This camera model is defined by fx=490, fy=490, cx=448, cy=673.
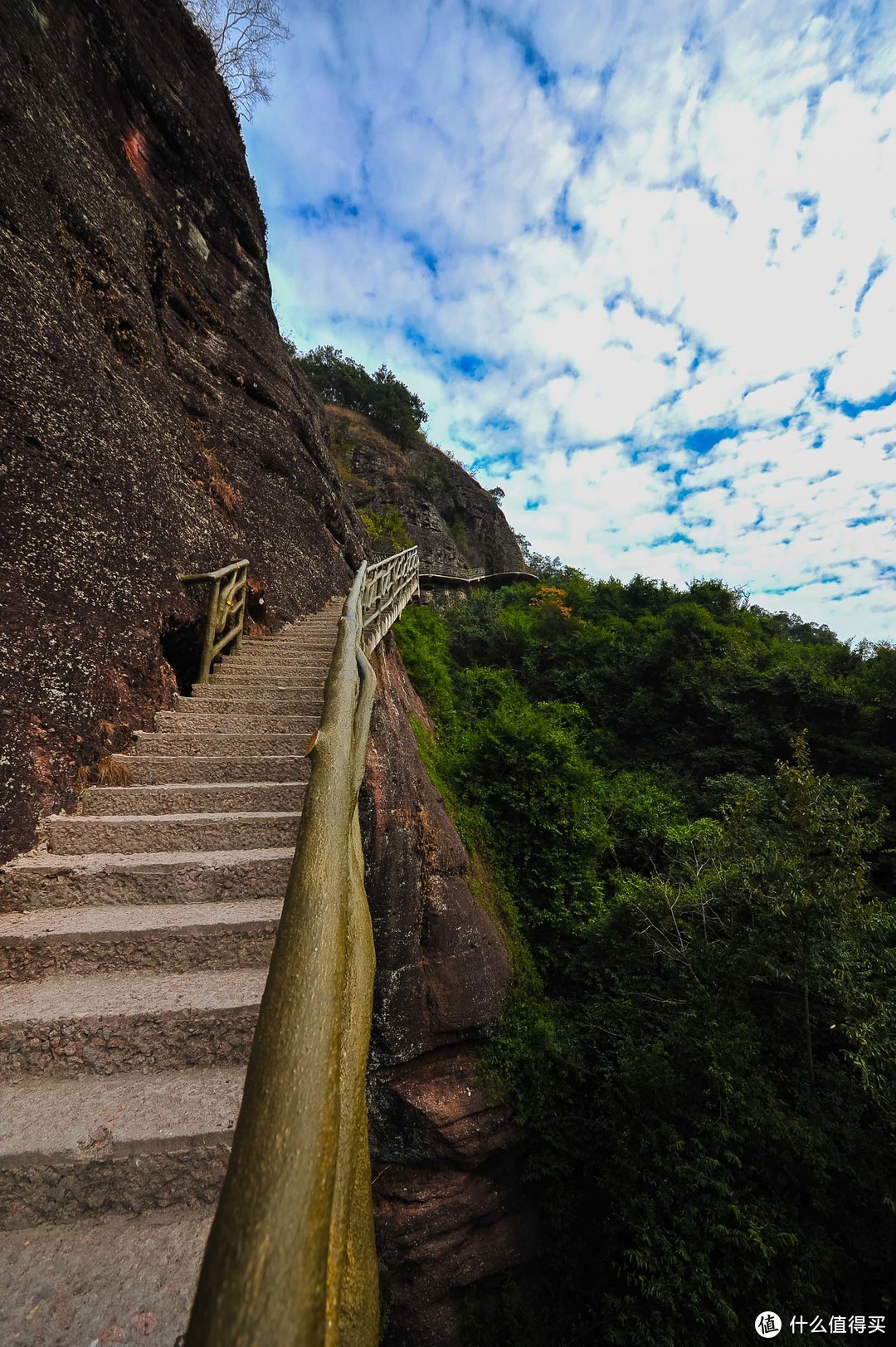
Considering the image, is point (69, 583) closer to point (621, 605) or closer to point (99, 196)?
point (99, 196)

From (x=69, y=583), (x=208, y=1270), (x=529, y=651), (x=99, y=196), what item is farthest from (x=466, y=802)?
(x=529, y=651)

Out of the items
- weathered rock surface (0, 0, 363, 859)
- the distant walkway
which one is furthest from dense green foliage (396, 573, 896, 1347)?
the distant walkway

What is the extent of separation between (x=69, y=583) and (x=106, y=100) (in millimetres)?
7253

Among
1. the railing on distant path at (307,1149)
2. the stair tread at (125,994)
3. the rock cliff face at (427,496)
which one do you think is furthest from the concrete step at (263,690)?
the rock cliff face at (427,496)

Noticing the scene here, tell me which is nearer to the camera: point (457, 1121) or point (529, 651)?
point (457, 1121)

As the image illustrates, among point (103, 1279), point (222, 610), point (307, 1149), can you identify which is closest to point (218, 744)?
point (222, 610)

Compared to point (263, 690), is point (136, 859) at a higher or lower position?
lower

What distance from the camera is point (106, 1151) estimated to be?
1376mm

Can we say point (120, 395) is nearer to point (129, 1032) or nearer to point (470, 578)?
point (129, 1032)

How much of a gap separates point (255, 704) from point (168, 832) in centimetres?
171

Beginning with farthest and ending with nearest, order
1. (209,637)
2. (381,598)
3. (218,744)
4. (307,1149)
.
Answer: (381,598) → (209,637) → (218,744) → (307,1149)

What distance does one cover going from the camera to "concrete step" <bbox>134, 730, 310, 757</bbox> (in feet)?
11.3

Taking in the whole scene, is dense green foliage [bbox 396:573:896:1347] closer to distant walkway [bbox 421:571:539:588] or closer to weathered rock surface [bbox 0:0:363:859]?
weathered rock surface [bbox 0:0:363:859]

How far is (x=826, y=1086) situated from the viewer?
4594 mm
